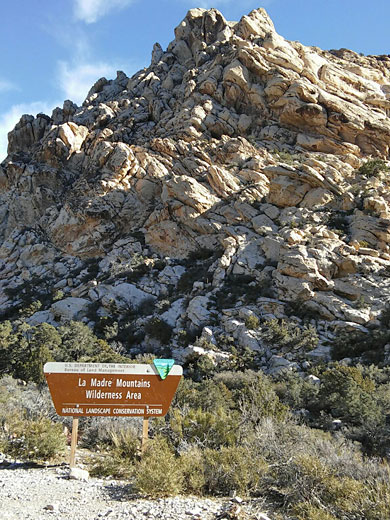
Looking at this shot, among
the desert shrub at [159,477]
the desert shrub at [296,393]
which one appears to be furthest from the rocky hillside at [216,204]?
the desert shrub at [159,477]

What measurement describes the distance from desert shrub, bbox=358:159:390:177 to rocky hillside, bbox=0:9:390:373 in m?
0.23

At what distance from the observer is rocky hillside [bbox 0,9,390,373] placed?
887 inches

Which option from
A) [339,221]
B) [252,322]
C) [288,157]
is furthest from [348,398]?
[288,157]

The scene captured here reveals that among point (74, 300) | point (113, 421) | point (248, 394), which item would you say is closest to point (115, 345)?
point (74, 300)

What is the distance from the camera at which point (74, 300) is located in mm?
28141

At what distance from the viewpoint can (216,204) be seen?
30938mm

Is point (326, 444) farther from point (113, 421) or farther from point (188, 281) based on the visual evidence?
point (188, 281)

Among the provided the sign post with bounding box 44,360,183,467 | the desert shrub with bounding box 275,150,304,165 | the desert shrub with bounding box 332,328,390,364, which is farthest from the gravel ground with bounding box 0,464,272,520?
the desert shrub with bounding box 275,150,304,165

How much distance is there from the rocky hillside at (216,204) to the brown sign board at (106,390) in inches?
449

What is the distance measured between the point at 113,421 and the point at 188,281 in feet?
58.7

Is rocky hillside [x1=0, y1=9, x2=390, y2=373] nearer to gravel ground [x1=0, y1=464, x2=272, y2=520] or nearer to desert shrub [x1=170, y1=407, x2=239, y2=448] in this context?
desert shrub [x1=170, y1=407, x2=239, y2=448]

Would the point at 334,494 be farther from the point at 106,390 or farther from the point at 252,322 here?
the point at 252,322

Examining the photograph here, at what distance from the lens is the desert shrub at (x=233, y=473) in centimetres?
635

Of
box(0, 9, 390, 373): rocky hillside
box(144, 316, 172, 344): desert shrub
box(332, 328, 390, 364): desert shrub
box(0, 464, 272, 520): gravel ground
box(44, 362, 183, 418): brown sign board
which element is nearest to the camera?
box(0, 464, 272, 520): gravel ground
